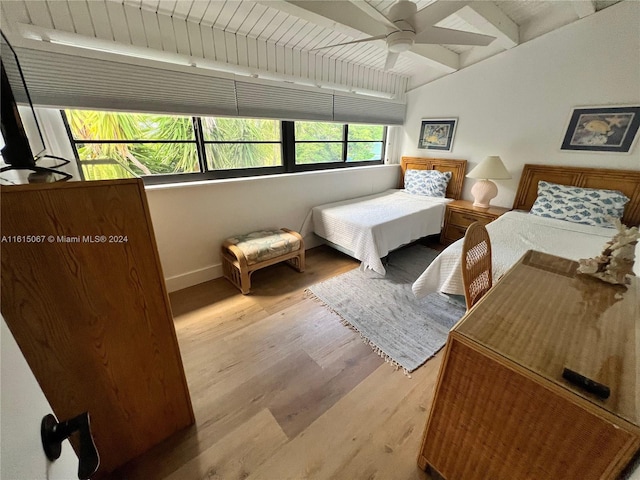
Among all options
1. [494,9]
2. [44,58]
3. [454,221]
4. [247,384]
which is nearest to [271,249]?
[247,384]

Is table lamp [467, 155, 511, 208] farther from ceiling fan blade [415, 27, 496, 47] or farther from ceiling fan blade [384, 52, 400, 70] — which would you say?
ceiling fan blade [384, 52, 400, 70]

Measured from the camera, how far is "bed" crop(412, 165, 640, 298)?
182 cm

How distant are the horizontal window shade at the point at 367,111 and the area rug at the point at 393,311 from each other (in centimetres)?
196

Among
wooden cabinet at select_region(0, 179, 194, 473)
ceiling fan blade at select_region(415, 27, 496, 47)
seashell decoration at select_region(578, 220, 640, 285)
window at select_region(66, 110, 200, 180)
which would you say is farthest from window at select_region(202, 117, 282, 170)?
seashell decoration at select_region(578, 220, 640, 285)

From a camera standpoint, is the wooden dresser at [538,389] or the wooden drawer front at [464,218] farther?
the wooden drawer front at [464,218]

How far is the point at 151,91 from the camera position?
1.96 metres

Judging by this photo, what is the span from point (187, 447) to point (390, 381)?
1.13m

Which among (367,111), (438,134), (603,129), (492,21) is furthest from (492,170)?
(367,111)

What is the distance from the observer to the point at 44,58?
159 cm

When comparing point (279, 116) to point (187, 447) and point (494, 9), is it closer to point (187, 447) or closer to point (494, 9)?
point (494, 9)

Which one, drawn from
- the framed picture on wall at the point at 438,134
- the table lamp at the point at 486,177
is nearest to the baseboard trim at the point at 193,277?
the table lamp at the point at 486,177

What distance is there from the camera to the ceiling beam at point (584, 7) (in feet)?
7.42

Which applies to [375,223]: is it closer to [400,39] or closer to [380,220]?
[380,220]

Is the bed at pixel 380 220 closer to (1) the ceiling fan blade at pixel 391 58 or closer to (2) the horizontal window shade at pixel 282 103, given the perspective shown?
(2) the horizontal window shade at pixel 282 103
